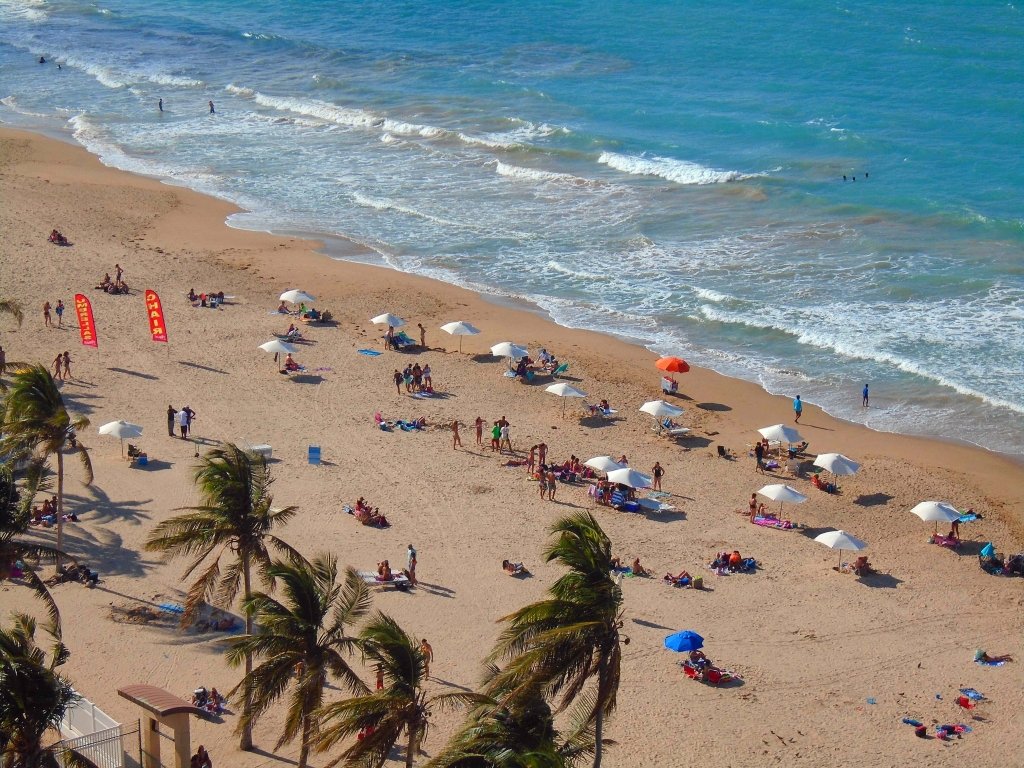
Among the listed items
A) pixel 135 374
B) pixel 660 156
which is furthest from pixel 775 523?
pixel 660 156

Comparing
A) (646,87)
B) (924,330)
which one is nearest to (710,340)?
(924,330)

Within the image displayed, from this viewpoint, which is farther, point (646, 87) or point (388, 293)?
point (646, 87)

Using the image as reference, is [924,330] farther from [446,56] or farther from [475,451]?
[446,56]

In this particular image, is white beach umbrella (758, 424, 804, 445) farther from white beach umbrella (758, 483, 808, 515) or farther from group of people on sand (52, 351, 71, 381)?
group of people on sand (52, 351, 71, 381)

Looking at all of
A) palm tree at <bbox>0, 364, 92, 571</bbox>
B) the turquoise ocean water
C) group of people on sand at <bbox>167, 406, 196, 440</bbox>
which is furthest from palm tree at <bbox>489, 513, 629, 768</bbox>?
the turquoise ocean water

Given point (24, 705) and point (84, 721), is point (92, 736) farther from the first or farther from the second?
point (24, 705)

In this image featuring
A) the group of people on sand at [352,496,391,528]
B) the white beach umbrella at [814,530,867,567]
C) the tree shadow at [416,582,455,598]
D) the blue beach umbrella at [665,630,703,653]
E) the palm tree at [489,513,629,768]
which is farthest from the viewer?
the group of people on sand at [352,496,391,528]
